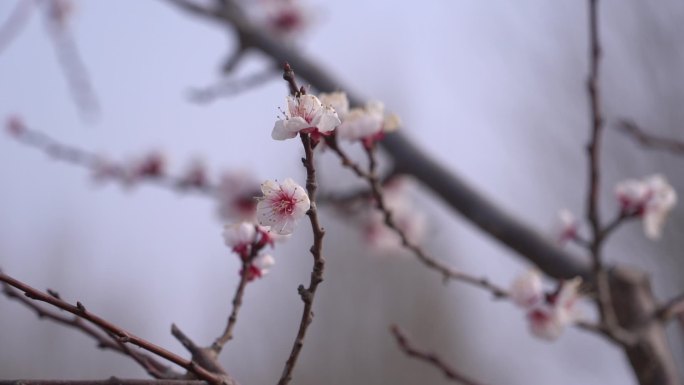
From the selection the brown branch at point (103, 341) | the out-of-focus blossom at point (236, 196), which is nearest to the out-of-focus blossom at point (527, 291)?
the brown branch at point (103, 341)

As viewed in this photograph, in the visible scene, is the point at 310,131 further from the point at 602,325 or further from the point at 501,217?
the point at 501,217

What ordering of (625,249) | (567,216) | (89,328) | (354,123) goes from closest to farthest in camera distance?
(89,328) < (354,123) < (567,216) < (625,249)

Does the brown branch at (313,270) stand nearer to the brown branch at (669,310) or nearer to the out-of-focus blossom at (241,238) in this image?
the out-of-focus blossom at (241,238)

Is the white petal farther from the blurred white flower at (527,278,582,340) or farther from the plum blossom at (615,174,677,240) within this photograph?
the plum blossom at (615,174,677,240)

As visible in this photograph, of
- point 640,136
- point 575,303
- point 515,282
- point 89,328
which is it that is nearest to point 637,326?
point 575,303

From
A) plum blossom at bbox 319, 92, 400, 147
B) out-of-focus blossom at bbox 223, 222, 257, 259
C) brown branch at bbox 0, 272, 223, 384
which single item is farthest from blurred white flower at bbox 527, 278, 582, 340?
brown branch at bbox 0, 272, 223, 384

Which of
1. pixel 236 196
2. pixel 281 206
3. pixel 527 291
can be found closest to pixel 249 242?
pixel 281 206
